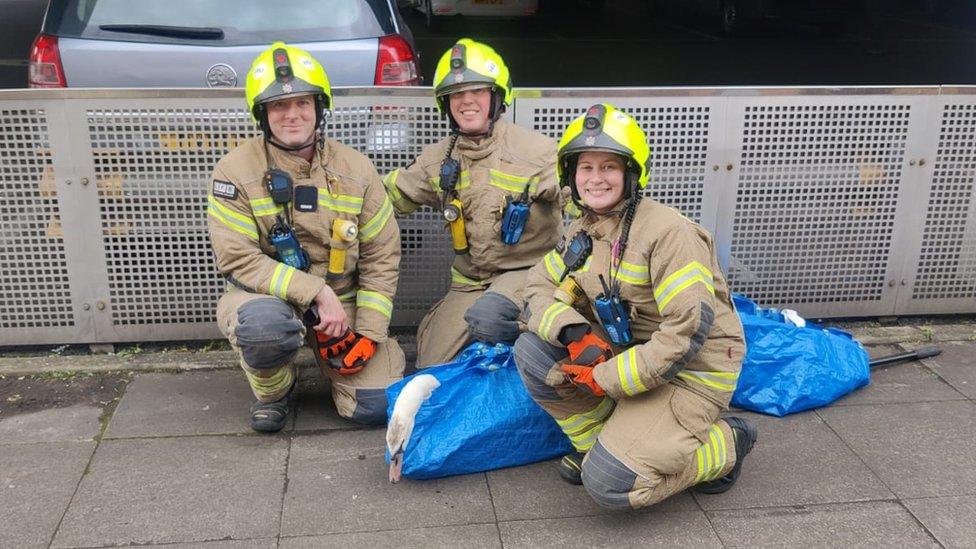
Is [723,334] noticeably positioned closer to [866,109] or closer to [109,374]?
[866,109]

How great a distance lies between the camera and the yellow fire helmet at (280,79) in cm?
361

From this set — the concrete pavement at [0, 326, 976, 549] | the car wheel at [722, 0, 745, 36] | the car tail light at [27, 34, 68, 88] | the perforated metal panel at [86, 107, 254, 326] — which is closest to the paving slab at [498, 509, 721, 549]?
the concrete pavement at [0, 326, 976, 549]

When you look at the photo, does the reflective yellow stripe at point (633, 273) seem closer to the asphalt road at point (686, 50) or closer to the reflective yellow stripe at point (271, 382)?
the reflective yellow stripe at point (271, 382)

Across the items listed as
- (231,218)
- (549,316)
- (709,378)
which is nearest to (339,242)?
(231,218)

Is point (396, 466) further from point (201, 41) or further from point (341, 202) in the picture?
point (201, 41)

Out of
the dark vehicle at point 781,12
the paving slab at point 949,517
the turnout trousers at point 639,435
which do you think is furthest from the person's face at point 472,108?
the dark vehicle at point 781,12

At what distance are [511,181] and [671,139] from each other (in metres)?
0.94

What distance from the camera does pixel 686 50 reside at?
15.9 meters

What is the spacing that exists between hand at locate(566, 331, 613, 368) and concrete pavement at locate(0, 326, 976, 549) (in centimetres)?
52

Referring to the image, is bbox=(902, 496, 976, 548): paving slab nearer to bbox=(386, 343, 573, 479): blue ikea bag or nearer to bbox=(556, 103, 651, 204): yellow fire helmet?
bbox=(386, 343, 573, 479): blue ikea bag

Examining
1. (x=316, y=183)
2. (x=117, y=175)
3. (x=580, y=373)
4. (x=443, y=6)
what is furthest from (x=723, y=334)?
(x=443, y=6)

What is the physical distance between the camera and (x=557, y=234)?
13.8 ft

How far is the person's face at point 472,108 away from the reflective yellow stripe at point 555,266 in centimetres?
74

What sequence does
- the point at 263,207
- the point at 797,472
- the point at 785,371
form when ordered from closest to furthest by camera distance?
the point at 797,472 < the point at 263,207 < the point at 785,371
